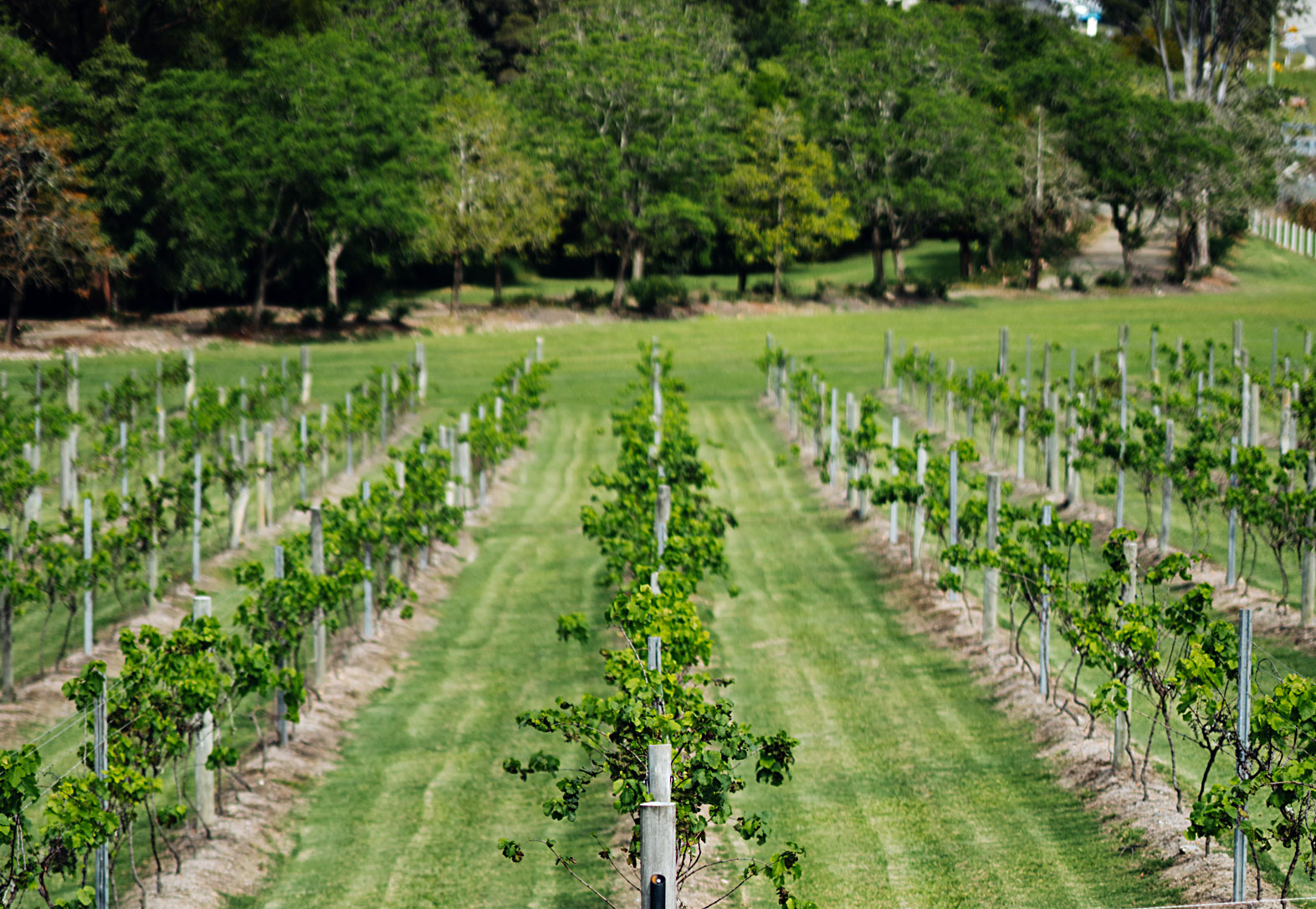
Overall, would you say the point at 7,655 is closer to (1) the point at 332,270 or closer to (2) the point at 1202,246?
(1) the point at 332,270

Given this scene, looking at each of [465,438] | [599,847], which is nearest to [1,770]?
[599,847]

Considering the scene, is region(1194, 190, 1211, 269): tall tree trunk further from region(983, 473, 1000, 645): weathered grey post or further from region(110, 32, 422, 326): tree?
region(983, 473, 1000, 645): weathered grey post

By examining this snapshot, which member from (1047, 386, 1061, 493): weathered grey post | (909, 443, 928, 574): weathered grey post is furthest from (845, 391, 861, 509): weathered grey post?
(1047, 386, 1061, 493): weathered grey post

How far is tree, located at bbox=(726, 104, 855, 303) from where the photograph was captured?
6178 centimetres

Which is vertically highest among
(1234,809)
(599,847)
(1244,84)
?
(1244,84)

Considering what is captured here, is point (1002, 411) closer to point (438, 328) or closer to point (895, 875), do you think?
point (895, 875)

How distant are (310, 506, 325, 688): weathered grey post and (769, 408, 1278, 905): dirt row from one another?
6624 mm

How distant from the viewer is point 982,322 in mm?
51250

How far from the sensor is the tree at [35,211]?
44.5 meters

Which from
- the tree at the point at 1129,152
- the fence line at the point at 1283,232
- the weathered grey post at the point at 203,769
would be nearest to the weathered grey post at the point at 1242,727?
the weathered grey post at the point at 203,769

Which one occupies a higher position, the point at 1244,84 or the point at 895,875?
the point at 1244,84

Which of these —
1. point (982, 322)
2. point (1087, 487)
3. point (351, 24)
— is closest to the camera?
point (1087, 487)

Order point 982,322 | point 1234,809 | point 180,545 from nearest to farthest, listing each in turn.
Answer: point 1234,809, point 180,545, point 982,322

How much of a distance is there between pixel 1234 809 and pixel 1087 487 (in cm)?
1656
